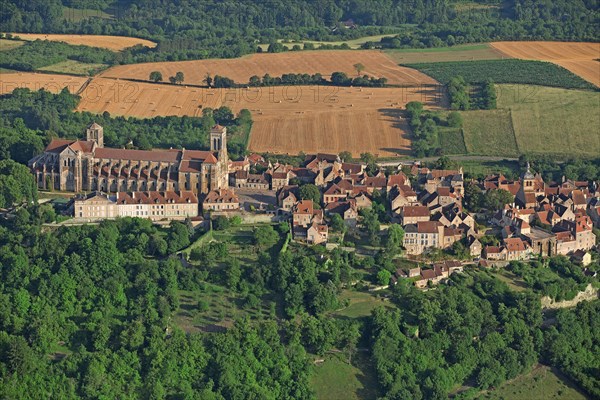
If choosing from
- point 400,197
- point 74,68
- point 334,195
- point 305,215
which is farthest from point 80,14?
point 305,215

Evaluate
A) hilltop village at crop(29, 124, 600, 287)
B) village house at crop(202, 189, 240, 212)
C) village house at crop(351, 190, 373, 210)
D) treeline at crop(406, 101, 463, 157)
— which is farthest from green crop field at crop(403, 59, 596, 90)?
village house at crop(202, 189, 240, 212)

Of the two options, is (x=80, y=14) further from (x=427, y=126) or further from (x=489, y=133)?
(x=489, y=133)

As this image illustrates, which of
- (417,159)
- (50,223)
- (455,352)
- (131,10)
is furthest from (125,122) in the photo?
(131,10)

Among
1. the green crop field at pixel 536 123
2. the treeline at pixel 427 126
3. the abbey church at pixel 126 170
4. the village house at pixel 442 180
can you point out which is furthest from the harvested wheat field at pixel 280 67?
the abbey church at pixel 126 170

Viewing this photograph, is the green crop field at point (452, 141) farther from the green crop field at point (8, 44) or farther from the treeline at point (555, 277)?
the green crop field at point (8, 44)

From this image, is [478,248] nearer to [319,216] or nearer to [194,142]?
[319,216]
